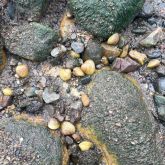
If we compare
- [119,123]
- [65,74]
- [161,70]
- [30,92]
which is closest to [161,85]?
[161,70]

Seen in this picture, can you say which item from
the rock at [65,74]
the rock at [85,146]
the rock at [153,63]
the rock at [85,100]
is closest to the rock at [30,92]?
the rock at [65,74]

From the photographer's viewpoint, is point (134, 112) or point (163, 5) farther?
point (163, 5)

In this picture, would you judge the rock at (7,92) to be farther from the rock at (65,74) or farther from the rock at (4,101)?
the rock at (65,74)

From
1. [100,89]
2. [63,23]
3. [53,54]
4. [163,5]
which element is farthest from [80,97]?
[163,5]

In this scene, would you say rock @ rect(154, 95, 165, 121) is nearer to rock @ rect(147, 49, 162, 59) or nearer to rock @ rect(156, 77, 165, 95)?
rock @ rect(156, 77, 165, 95)

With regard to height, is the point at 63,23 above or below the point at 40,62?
above

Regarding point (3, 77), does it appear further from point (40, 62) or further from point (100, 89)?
point (100, 89)
